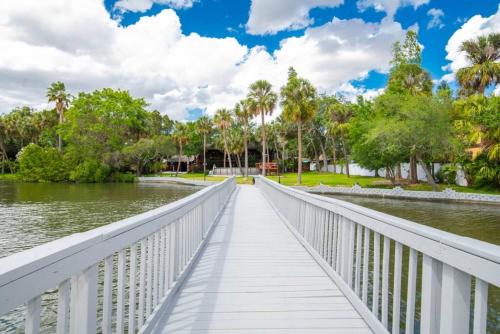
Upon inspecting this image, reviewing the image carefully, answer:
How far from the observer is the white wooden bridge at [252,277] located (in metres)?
1.34

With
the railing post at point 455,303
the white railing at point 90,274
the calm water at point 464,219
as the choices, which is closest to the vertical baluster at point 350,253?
the railing post at point 455,303

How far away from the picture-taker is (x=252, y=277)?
384 centimetres

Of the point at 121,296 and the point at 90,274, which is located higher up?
the point at 90,274

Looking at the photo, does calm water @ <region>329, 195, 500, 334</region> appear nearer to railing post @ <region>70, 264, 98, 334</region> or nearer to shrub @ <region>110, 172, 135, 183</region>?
railing post @ <region>70, 264, 98, 334</region>

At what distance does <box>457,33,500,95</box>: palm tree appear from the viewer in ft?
78.9

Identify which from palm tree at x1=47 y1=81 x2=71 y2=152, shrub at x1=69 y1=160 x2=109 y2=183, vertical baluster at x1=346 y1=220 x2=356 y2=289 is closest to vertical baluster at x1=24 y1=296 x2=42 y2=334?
vertical baluster at x1=346 y1=220 x2=356 y2=289

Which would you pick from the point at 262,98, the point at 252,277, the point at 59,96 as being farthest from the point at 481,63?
the point at 59,96

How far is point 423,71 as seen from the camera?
97.5ft

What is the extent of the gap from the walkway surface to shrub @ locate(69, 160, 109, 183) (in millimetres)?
41895

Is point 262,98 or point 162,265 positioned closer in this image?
point 162,265

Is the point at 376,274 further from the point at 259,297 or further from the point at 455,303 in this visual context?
the point at 259,297

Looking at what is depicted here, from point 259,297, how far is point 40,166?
158 ft

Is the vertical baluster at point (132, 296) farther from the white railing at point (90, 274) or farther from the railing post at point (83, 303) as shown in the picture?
the railing post at point (83, 303)

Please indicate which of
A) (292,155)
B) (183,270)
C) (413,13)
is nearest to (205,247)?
(183,270)
